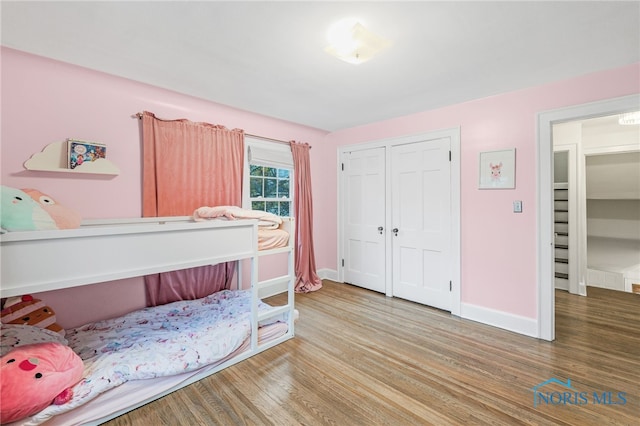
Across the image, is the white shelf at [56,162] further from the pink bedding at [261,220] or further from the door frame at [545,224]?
the door frame at [545,224]

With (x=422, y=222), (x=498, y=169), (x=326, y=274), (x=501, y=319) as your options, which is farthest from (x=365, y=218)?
(x=501, y=319)

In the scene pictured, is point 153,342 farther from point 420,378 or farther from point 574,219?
point 574,219

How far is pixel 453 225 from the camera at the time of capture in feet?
10.2

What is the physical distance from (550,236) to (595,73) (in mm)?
1379

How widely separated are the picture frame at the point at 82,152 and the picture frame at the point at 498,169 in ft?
11.8

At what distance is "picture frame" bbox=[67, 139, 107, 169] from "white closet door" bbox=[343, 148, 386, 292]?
2.92 m

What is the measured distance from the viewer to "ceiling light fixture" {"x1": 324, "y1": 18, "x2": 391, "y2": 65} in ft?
5.58

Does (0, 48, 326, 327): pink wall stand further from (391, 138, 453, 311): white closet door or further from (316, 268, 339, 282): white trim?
(391, 138, 453, 311): white closet door

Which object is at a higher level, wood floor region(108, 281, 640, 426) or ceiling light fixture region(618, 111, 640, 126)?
ceiling light fixture region(618, 111, 640, 126)

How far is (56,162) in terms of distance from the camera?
86.6 inches

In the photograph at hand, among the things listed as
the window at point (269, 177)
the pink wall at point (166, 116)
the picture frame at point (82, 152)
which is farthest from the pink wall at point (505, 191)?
the picture frame at point (82, 152)

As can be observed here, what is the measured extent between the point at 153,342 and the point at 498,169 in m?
3.39

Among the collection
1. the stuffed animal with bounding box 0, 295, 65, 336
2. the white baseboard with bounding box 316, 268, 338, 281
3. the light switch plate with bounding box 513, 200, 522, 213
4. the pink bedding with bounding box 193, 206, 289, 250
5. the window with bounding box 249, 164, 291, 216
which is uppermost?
the window with bounding box 249, 164, 291, 216

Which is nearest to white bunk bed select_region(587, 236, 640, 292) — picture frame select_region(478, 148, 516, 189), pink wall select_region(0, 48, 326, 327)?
picture frame select_region(478, 148, 516, 189)
